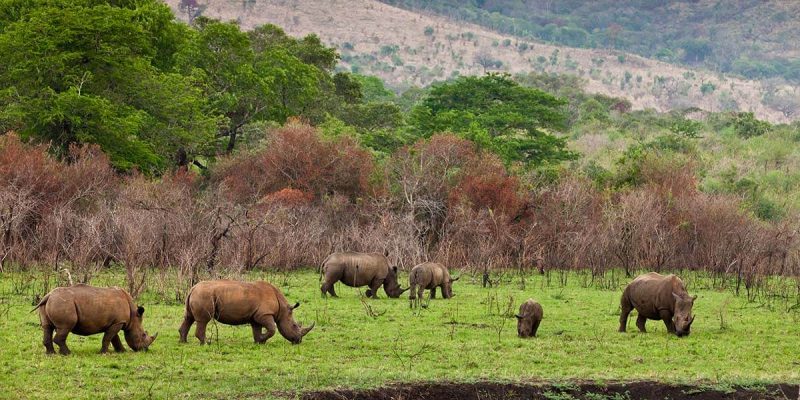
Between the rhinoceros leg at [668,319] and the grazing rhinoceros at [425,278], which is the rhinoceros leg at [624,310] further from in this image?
the grazing rhinoceros at [425,278]

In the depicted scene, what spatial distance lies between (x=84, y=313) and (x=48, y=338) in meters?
0.66

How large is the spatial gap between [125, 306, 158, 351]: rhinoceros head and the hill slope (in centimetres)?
13755

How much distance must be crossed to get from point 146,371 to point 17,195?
18.2 metres

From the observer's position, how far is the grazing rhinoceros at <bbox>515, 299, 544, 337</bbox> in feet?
58.3

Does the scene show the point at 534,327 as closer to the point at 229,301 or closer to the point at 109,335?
the point at 229,301

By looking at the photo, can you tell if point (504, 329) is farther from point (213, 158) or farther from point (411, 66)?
point (411, 66)

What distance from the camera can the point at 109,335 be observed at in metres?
14.4

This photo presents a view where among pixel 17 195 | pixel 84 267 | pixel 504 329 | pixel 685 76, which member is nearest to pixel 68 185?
Answer: pixel 17 195

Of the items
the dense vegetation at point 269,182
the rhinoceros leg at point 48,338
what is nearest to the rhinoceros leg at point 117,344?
the rhinoceros leg at point 48,338

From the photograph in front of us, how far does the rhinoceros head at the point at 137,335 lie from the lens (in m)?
14.7

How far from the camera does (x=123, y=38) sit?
137ft

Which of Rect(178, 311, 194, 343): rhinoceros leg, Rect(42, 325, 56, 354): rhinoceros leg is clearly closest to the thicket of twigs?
Rect(178, 311, 194, 343): rhinoceros leg

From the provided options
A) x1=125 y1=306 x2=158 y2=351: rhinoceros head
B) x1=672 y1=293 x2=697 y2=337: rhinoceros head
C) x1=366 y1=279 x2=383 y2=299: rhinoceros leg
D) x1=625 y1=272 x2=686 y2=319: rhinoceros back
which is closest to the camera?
x1=125 y1=306 x2=158 y2=351: rhinoceros head

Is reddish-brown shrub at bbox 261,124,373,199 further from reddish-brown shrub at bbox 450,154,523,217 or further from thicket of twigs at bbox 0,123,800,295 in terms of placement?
reddish-brown shrub at bbox 450,154,523,217
